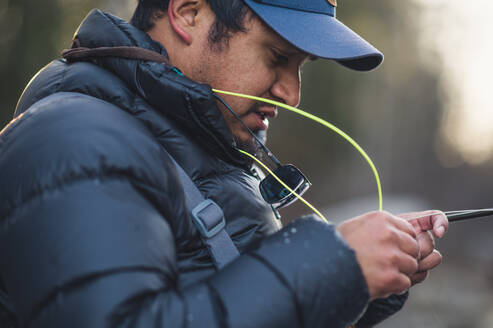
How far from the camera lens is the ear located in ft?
6.59

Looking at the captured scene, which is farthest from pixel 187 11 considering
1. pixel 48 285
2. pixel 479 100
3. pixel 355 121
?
pixel 479 100

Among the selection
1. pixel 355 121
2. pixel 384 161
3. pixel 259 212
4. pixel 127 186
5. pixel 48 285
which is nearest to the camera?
pixel 48 285

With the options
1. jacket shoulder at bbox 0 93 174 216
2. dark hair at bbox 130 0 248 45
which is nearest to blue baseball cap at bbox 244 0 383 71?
dark hair at bbox 130 0 248 45

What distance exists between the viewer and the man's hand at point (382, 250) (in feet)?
4.53

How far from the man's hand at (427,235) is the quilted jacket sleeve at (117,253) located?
1.83ft

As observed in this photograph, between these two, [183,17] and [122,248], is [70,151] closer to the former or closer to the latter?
[122,248]

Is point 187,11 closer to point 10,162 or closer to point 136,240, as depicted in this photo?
point 10,162

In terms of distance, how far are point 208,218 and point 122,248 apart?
428 millimetres

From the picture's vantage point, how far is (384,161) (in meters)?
31.0

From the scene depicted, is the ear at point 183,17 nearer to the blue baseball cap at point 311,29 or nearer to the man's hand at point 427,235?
the blue baseball cap at point 311,29

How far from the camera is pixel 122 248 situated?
47.8 inches

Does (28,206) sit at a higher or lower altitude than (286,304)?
higher

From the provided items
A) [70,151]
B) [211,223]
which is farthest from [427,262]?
[70,151]

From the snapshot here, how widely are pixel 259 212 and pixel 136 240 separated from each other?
2.58ft
